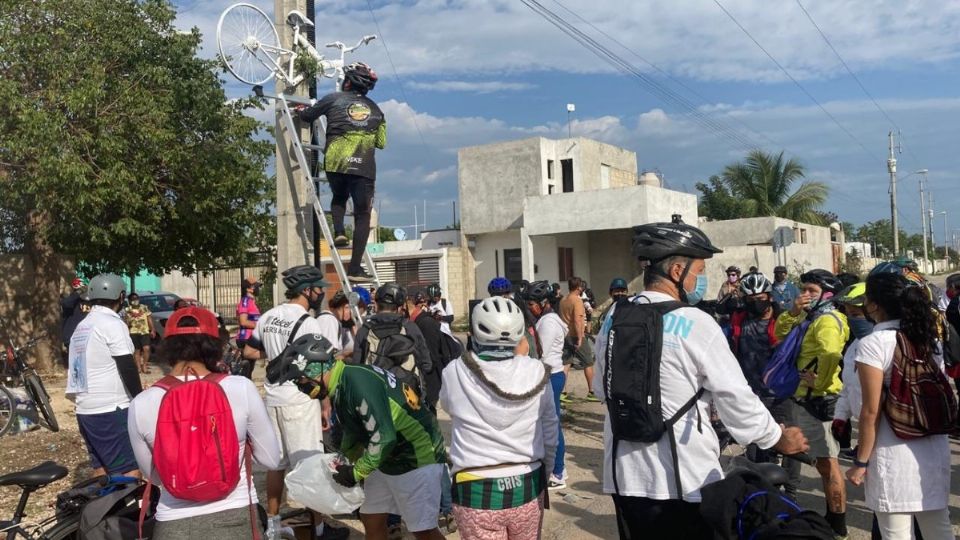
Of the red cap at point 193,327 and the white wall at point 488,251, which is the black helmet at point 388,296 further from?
the white wall at point 488,251

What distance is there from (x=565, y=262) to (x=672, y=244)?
22369 millimetres

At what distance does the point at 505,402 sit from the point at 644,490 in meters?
0.79

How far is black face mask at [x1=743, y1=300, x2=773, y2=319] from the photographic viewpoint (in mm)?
6539

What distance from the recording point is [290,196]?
8.09m

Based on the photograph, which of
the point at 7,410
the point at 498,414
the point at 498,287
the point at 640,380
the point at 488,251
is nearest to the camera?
the point at 640,380

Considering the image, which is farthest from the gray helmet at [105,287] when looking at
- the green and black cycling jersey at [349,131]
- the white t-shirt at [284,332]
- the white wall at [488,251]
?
the white wall at [488,251]

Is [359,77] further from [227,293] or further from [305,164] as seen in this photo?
[227,293]

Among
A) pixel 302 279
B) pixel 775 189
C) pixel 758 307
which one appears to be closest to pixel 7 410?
pixel 302 279

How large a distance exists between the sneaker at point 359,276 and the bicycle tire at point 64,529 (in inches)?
159

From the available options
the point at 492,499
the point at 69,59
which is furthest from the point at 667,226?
the point at 69,59

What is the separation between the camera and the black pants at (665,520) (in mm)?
2858

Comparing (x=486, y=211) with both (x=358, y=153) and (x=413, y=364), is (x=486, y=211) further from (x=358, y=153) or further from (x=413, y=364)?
(x=413, y=364)

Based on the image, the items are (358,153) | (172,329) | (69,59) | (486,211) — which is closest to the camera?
(172,329)

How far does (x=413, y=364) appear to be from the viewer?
17.5 ft
